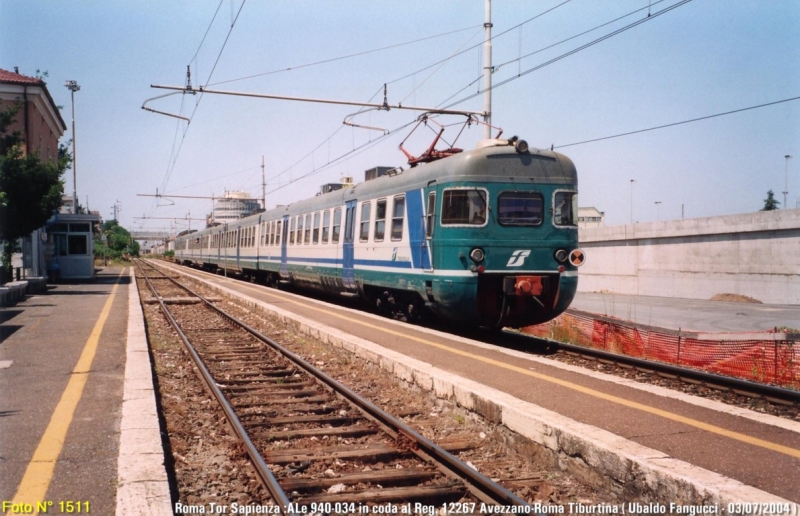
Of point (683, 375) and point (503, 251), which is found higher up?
point (503, 251)

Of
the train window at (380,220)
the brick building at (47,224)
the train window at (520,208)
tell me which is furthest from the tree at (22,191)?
the train window at (520,208)

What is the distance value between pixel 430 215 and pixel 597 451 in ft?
23.4

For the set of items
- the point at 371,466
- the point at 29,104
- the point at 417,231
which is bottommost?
the point at 371,466

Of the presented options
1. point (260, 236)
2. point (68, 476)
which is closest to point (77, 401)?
point (68, 476)

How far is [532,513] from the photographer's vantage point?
4098 millimetres

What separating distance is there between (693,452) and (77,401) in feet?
19.5

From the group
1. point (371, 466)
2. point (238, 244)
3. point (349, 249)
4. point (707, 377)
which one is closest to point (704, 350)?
point (707, 377)

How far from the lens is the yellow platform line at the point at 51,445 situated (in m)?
4.49

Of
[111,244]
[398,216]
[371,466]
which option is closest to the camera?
[371,466]

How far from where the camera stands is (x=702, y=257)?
23.0m

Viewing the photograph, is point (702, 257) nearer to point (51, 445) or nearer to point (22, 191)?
point (51, 445)

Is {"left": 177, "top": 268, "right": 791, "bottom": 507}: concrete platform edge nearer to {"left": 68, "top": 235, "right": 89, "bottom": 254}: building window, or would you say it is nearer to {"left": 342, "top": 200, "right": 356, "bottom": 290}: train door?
{"left": 342, "top": 200, "right": 356, "bottom": 290}: train door

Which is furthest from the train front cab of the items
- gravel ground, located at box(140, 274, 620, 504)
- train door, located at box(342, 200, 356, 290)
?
train door, located at box(342, 200, 356, 290)

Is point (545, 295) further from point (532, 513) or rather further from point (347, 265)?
point (532, 513)
